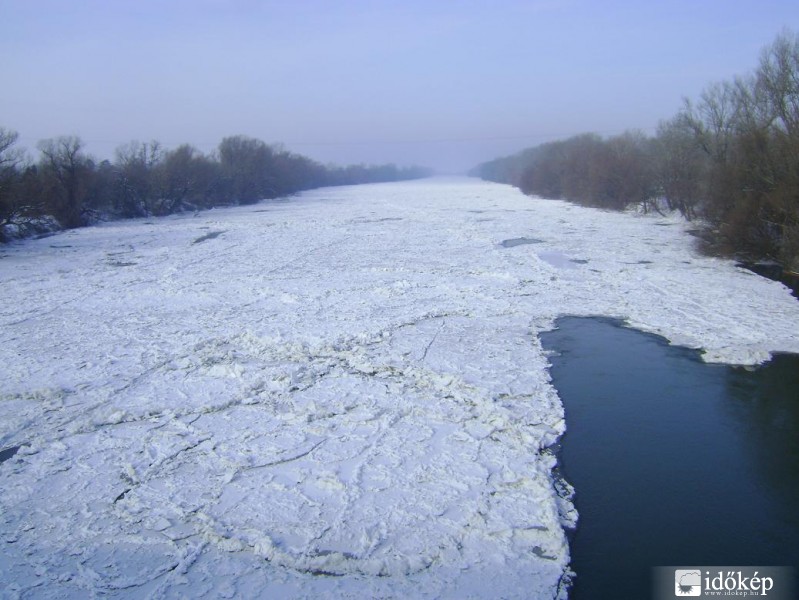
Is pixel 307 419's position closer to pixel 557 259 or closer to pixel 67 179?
pixel 557 259

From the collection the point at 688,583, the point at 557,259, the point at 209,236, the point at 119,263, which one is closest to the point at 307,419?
the point at 688,583

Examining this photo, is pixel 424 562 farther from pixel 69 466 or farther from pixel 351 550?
pixel 69 466

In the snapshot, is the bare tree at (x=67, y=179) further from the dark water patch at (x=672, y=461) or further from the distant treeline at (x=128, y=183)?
the dark water patch at (x=672, y=461)

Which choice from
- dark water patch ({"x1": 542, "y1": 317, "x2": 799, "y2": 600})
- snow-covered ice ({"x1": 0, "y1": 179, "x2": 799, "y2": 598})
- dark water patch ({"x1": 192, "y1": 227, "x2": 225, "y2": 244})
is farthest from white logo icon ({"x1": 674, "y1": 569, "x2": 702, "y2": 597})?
dark water patch ({"x1": 192, "y1": 227, "x2": 225, "y2": 244})

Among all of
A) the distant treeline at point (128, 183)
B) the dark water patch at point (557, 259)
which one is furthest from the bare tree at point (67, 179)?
the dark water patch at point (557, 259)

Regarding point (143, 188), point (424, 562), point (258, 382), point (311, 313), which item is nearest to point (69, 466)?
point (258, 382)

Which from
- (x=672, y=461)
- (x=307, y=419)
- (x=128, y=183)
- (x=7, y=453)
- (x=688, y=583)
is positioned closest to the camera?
(x=688, y=583)
